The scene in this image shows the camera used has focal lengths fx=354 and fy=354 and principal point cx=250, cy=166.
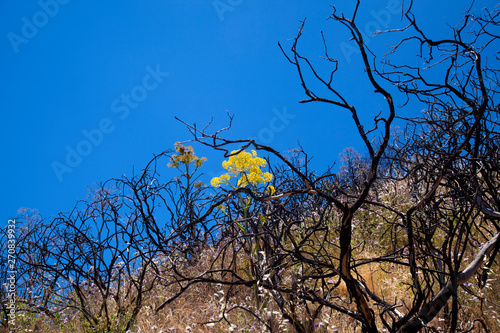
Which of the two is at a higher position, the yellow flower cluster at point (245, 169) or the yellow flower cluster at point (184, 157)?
the yellow flower cluster at point (184, 157)

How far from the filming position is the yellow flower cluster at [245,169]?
10.1 feet

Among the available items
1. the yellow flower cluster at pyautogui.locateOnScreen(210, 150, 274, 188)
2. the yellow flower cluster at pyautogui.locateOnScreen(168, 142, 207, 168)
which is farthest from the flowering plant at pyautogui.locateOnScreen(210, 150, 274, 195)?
the yellow flower cluster at pyautogui.locateOnScreen(168, 142, 207, 168)

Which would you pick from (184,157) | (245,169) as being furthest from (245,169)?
(184,157)

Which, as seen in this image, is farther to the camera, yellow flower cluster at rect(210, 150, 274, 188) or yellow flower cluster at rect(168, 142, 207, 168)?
yellow flower cluster at rect(168, 142, 207, 168)

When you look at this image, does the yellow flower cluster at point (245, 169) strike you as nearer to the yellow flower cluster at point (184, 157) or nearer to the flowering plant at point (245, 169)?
the flowering plant at point (245, 169)

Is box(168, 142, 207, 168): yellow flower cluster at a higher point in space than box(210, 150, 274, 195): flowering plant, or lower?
higher

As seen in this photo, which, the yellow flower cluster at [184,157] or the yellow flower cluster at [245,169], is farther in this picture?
the yellow flower cluster at [184,157]

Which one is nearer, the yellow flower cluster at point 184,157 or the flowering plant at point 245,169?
the flowering plant at point 245,169

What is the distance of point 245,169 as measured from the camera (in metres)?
3.12

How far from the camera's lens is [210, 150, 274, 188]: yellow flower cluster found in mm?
3080

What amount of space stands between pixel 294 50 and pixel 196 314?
9.73 ft

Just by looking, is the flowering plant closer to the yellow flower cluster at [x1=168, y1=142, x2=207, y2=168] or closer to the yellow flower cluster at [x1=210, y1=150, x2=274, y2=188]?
the yellow flower cluster at [x1=210, y1=150, x2=274, y2=188]

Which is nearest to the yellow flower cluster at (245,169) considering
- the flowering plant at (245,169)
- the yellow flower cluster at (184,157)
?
the flowering plant at (245,169)

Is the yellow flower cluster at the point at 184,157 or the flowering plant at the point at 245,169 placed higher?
the yellow flower cluster at the point at 184,157
